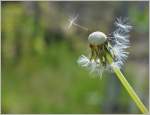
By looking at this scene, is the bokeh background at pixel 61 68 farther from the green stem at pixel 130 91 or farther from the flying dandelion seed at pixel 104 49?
the green stem at pixel 130 91

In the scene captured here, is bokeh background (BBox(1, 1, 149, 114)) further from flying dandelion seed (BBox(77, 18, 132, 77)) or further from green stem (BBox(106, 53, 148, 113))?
green stem (BBox(106, 53, 148, 113))

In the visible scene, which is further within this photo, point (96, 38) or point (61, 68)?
point (61, 68)

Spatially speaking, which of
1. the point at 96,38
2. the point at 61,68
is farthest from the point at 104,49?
the point at 61,68

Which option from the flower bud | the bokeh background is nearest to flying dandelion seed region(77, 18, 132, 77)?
the flower bud

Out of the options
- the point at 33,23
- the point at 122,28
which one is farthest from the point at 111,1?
the point at 122,28

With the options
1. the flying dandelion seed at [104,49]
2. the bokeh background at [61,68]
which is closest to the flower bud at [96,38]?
the flying dandelion seed at [104,49]

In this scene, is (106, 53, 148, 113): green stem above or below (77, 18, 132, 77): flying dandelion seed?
below

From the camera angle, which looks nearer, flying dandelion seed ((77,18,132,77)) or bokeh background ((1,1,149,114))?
flying dandelion seed ((77,18,132,77))

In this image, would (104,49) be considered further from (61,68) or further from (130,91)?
(61,68)
